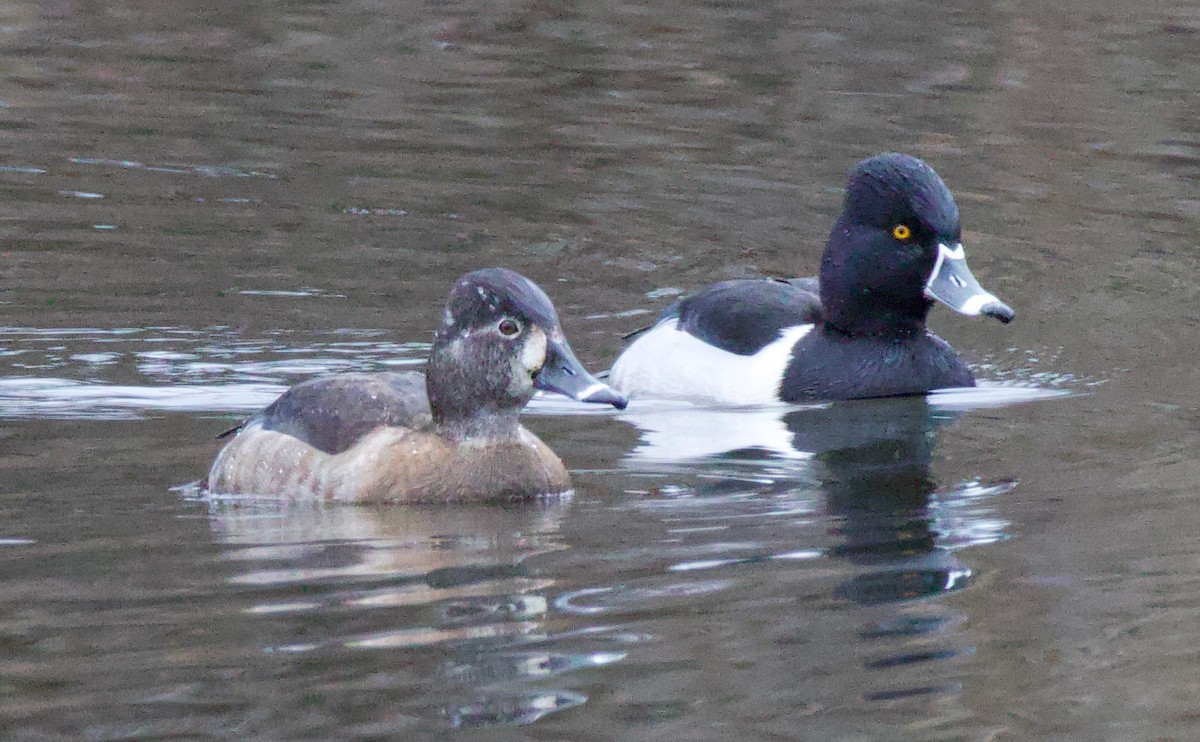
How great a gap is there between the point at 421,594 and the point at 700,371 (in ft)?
14.3

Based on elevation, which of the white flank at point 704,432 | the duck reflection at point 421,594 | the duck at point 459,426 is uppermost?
the duck at point 459,426

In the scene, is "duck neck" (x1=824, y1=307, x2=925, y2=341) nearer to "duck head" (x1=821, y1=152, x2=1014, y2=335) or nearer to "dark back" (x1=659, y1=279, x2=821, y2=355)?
"duck head" (x1=821, y1=152, x2=1014, y2=335)

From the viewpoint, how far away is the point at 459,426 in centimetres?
725

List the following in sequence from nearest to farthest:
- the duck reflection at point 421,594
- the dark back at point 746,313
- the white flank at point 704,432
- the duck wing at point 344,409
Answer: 1. the duck reflection at point 421,594
2. the duck wing at point 344,409
3. the white flank at point 704,432
4. the dark back at point 746,313

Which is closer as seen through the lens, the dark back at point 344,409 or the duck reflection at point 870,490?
the duck reflection at point 870,490

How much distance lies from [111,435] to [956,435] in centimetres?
356

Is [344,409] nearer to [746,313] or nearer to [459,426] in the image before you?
[459,426]

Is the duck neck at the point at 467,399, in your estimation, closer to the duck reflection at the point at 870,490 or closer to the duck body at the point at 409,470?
the duck body at the point at 409,470

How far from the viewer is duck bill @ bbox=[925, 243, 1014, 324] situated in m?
9.50

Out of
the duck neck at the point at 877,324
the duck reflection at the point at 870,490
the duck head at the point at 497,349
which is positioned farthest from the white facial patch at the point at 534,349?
the duck neck at the point at 877,324

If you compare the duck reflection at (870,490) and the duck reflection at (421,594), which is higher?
the duck reflection at (421,594)

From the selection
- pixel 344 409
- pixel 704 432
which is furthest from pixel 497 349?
pixel 704 432

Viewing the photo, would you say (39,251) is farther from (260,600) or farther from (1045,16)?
(1045,16)

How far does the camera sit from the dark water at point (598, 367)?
5.16 meters
